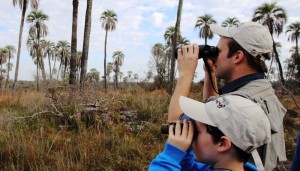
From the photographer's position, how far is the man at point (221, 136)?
1.45 metres

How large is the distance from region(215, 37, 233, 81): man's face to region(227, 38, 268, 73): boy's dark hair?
0.02 m

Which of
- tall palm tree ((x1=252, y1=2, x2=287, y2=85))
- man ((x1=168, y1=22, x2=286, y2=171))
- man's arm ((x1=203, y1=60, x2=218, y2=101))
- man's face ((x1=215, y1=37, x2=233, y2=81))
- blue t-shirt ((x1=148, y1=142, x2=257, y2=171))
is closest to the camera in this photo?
blue t-shirt ((x1=148, y1=142, x2=257, y2=171))

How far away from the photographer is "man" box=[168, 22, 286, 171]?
1.85 metres

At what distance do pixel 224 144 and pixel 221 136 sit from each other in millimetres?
34

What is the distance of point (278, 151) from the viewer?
6.05ft

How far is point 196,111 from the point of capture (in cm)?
154

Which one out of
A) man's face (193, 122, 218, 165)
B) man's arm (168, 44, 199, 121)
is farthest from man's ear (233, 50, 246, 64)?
man's face (193, 122, 218, 165)

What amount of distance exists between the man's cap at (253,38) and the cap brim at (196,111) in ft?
1.74

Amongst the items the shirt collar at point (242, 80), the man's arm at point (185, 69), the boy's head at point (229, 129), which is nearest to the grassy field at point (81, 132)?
the man's arm at point (185, 69)

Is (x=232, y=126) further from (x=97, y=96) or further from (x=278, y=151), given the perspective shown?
(x=97, y=96)

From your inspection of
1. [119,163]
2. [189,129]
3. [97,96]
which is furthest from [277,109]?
[97,96]

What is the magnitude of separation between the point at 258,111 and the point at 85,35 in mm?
11330

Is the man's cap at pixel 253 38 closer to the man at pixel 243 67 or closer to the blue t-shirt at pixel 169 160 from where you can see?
the man at pixel 243 67

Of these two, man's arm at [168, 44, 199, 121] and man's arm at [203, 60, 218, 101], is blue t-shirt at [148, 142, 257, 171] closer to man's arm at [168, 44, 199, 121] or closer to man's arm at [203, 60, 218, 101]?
man's arm at [168, 44, 199, 121]
